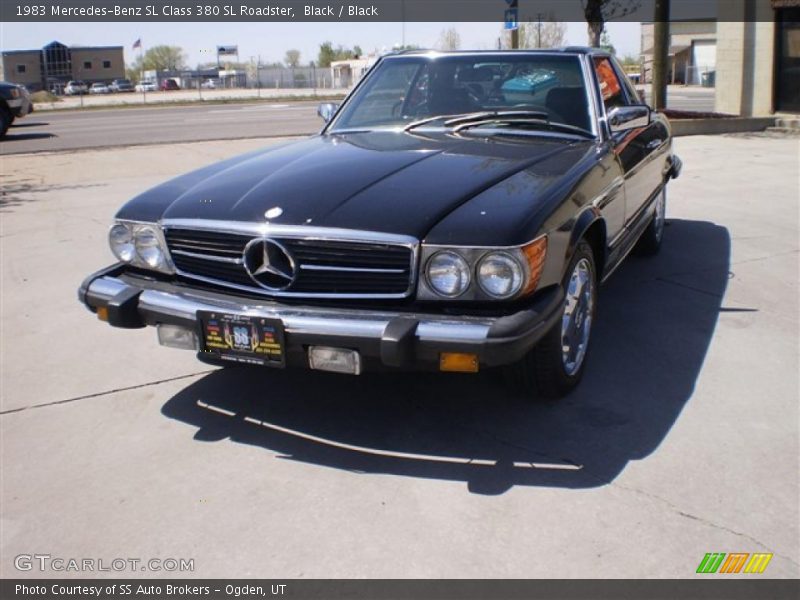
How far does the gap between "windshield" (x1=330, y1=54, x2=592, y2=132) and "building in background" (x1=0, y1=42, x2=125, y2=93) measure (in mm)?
84409

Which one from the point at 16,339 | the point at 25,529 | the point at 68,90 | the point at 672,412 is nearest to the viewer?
the point at 25,529

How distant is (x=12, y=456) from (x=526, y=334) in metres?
2.31

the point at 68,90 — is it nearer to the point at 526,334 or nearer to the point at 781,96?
the point at 781,96

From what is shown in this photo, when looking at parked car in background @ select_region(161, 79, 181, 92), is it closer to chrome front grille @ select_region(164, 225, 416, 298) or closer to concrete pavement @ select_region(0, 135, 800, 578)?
concrete pavement @ select_region(0, 135, 800, 578)

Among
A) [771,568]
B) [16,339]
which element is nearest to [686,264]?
[771,568]

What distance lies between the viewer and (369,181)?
3.91 m

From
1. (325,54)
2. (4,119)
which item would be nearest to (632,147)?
(4,119)

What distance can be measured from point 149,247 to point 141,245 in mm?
49

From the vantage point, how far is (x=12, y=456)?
3.81 meters

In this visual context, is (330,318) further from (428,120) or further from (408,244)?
(428,120)

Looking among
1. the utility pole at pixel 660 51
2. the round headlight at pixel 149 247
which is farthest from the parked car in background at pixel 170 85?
the round headlight at pixel 149 247

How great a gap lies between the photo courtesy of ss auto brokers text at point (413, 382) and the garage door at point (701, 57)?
53.8m

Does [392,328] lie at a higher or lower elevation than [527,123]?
lower
